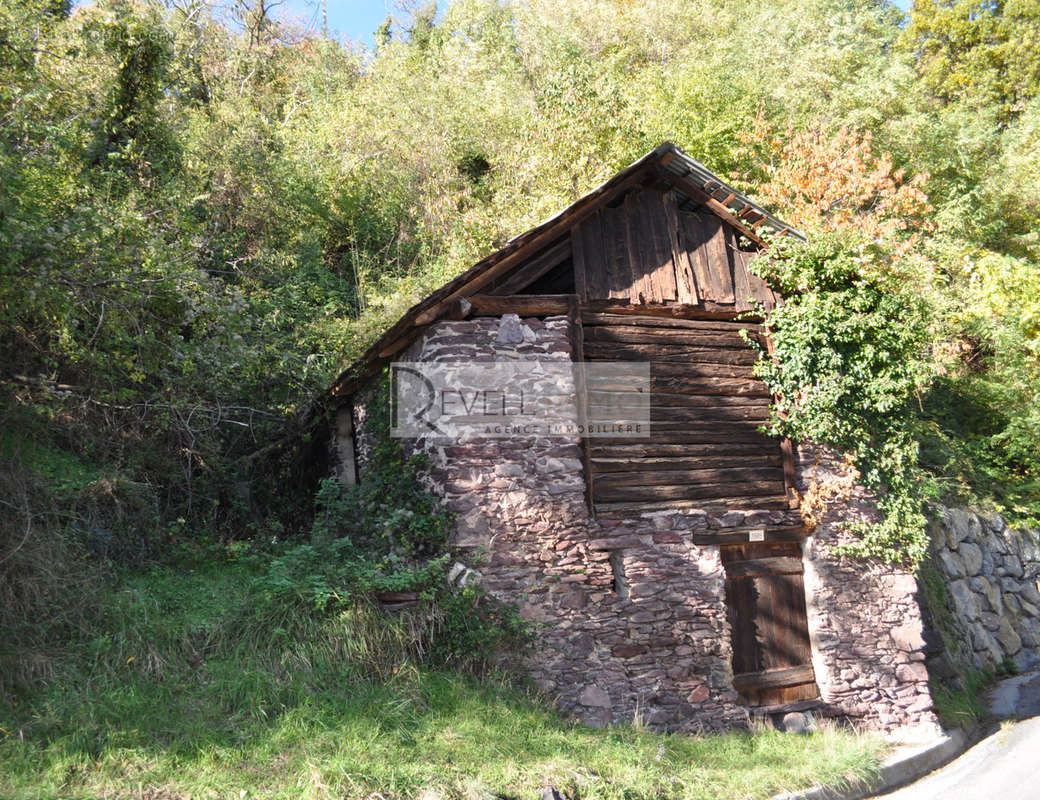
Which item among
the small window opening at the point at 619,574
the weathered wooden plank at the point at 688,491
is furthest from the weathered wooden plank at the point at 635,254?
the small window opening at the point at 619,574

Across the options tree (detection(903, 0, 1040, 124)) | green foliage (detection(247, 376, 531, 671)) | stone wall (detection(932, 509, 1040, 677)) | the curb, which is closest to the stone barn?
green foliage (detection(247, 376, 531, 671))

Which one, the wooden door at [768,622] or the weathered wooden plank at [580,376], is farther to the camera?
the wooden door at [768,622]

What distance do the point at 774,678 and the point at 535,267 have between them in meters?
5.45

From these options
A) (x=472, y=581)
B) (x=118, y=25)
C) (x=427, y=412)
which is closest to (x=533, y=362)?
(x=427, y=412)

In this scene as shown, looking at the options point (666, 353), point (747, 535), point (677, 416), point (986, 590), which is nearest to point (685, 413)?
point (677, 416)

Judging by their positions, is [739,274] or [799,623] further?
[739,274]

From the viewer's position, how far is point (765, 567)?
8.63m

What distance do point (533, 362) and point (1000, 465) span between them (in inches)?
418

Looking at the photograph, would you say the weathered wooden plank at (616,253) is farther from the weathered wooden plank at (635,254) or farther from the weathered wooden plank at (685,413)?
the weathered wooden plank at (685,413)

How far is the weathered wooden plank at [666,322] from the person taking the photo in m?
8.20

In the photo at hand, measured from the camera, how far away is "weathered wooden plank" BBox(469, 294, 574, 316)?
25.2ft

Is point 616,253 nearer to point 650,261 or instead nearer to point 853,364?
point 650,261

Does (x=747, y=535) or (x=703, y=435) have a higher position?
(x=703, y=435)

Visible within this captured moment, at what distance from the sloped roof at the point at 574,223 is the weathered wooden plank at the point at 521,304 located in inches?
6.2
